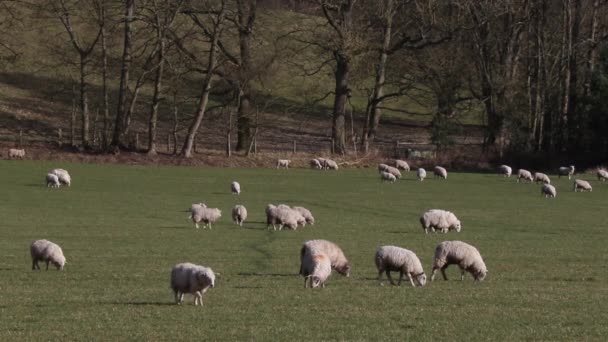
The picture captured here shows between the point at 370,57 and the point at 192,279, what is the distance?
59.0 meters

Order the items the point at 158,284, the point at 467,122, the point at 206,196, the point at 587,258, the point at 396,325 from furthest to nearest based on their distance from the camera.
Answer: the point at 467,122, the point at 206,196, the point at 587,258, the point at 158,284, the point at 396,325

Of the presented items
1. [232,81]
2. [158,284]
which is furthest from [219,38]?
[158,284]

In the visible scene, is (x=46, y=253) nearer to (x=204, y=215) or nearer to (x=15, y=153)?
(x=204, y=215)

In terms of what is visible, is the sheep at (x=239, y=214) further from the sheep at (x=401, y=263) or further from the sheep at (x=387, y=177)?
the sheep at (x=387, y=177)

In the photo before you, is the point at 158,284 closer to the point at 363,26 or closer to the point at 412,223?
the point at 412,223

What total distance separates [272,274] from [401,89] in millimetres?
54138

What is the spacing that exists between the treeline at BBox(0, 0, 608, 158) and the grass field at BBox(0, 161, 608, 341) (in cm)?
1670

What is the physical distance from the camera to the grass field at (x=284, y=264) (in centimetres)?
1561

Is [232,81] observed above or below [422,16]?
below

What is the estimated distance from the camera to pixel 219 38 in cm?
7175

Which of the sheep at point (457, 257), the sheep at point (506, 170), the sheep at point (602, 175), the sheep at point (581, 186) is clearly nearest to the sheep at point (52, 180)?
the sheep at point (581, 186)

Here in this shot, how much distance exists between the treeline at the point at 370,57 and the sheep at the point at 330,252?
45.7 meters

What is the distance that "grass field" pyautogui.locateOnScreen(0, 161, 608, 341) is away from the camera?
1561cm

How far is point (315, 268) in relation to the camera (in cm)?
2031
